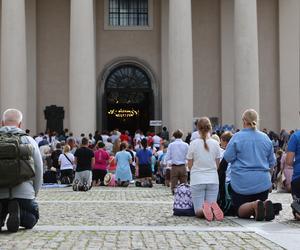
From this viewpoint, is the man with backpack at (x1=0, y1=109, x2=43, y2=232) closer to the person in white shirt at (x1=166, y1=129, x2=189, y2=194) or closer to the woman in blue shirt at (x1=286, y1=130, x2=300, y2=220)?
the woman in blue shirt at (x1=286, y1=130, x2=300, y2=220)

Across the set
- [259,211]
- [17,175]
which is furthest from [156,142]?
[17,175]

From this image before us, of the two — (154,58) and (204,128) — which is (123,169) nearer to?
(204,128)

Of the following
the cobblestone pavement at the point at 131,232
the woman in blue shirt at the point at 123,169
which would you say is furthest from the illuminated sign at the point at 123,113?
the cobblestone pavement at the point at 131,232

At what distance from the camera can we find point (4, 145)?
891cm

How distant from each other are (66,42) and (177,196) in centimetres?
2607

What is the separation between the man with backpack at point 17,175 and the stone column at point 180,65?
72.7 ft

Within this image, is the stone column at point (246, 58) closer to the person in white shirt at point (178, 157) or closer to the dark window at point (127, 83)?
the dark window at point (127, 83)

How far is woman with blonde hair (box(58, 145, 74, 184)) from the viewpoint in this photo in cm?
2306

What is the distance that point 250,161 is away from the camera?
11.2 metres

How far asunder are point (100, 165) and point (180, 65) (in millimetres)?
9312

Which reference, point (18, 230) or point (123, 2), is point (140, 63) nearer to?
point (123, 2)

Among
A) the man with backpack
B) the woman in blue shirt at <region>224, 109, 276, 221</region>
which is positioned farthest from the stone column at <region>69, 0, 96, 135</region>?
the man with backpack

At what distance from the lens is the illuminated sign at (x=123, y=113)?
1578 inches

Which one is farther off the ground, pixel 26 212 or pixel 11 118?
pixel 11 118
